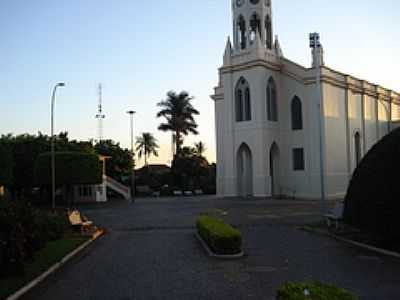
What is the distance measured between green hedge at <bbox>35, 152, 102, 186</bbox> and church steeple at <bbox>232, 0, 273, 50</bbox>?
19.2 meters

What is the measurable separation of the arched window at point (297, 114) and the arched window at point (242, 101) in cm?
433

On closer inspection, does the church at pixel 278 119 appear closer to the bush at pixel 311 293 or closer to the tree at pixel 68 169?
the tree at pixel 68 169

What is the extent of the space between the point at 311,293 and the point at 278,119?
42.8 meters

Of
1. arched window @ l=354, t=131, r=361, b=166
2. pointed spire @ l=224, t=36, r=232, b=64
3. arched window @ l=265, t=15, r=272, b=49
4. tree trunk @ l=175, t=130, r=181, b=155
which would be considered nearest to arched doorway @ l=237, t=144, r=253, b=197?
pointed spire @ l=224, t=36, r=232, b=64

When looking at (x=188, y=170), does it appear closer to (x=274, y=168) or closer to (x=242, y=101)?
(x=274, y=168)

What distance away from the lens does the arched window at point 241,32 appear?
4842 cm

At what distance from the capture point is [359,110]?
49.5 m

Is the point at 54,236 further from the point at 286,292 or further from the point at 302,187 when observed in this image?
the point at 302,187

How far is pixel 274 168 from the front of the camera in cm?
4669

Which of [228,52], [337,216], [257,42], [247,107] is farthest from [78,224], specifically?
[228,52]

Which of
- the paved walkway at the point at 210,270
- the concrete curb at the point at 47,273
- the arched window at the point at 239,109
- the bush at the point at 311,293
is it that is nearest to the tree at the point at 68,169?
the arched window at the point at 239,109

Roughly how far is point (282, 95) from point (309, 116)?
3846mm

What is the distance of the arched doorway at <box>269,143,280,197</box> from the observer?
152 feet

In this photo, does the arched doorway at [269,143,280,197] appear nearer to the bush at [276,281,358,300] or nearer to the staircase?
the staircase
